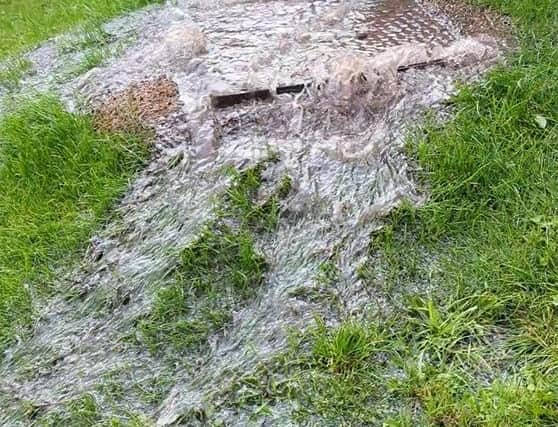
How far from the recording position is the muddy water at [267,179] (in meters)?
2.66

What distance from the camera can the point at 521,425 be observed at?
2068mm

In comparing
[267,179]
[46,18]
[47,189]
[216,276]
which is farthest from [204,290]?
[46,18]

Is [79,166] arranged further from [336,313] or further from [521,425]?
[521,425]

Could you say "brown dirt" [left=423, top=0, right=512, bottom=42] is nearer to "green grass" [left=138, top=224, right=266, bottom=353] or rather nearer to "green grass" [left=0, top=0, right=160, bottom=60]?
"green grass" [left=138, top=224, right=266, bottom=353]

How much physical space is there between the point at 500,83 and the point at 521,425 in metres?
2.11

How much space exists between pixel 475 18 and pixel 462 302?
2.64m

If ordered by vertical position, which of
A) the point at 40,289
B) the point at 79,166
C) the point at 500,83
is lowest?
the point at 40,289

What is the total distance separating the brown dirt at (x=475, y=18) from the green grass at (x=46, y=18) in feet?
9.45

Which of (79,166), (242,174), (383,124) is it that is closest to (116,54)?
(79,166)

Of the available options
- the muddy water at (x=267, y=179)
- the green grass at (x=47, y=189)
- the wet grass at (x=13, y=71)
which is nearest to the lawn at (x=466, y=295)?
the muddy water at (x=267, y=179)

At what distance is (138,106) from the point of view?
12.9 ft

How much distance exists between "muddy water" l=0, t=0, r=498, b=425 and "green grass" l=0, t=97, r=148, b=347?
133 millimetres

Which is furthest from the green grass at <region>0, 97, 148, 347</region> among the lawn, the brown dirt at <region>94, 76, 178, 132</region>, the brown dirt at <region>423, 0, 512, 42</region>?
the brown dirt at <region>423, 0, 512, 42</region>

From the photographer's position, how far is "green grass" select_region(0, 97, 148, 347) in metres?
3.18
